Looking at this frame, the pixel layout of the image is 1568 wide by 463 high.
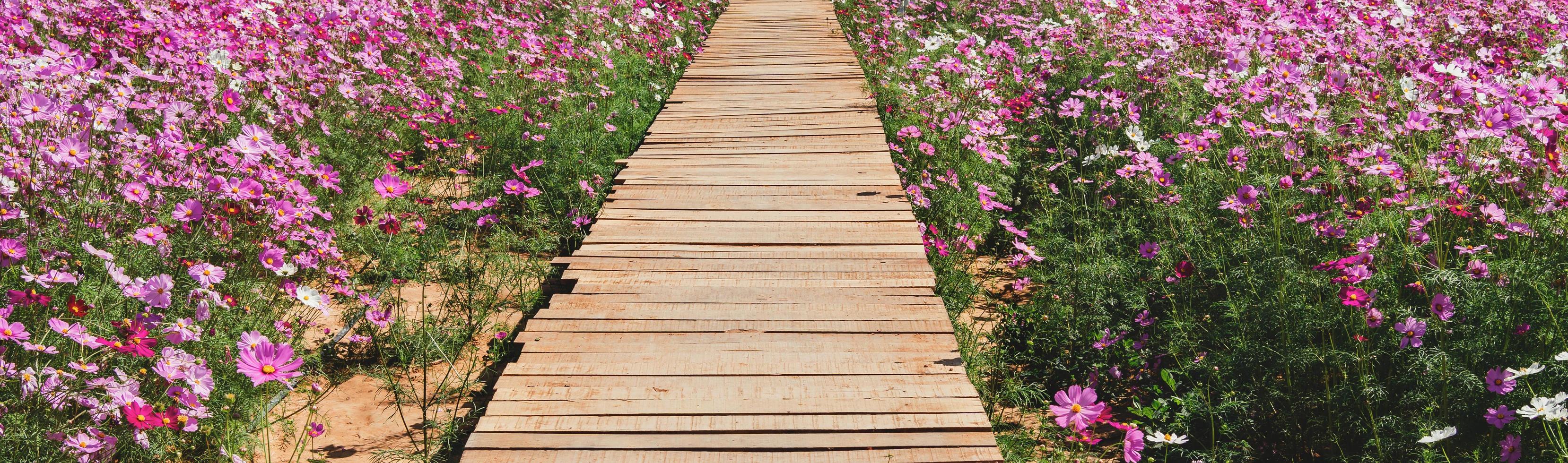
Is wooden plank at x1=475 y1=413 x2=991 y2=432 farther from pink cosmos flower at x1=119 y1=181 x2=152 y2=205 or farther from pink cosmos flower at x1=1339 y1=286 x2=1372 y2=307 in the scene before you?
pink cosmos flower at x1=119 y1=181 x2=152 y2=205

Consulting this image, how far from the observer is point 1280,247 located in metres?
3.41

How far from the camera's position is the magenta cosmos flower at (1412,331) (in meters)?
2.69

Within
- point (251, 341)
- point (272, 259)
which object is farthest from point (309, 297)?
point (251, 341)

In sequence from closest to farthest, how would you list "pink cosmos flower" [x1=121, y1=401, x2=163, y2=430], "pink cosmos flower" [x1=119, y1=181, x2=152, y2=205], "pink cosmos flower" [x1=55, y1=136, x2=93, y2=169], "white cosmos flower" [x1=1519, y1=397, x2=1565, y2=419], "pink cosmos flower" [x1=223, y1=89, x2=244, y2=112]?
1. "white cosmos flower" [x1=1519, y1=397, x2=1565, y2=419]
2. "pink cosmos flower" [x1=121, y1=401, x2=163, y2=430]
3. "pink cosmos flower" [x1=55, y1=136, x2=93, y2=169]
4. "pink cosmos flower" [x1=119, y1=181, x2=152, y2=205]
5. "pink cosmos flower" [x1=223, y1=89, x2=244, y2=112]

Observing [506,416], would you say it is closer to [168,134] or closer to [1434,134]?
[168,134]

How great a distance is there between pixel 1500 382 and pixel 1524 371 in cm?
20

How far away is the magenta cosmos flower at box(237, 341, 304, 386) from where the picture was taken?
8.05 feet

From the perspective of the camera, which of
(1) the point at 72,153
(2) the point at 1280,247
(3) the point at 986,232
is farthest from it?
(3) the point at 986,232

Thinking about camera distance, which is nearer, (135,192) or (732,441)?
(732,441)

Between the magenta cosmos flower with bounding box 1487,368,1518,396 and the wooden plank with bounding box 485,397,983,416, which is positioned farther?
the wooden plank with bounding box 485,397,983,416

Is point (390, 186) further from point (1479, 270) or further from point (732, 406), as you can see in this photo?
point (1479, 270)

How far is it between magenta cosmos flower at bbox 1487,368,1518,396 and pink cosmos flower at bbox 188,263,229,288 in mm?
3338

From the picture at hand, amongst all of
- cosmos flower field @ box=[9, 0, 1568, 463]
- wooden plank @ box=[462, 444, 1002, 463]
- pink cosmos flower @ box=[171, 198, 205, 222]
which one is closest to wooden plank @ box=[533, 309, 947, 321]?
cosmos flower field @ box=[9, 0, 1568, 463]

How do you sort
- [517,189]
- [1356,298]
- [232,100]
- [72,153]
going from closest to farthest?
[1356,298]
[72,153]
[232,100]
[517,189]
